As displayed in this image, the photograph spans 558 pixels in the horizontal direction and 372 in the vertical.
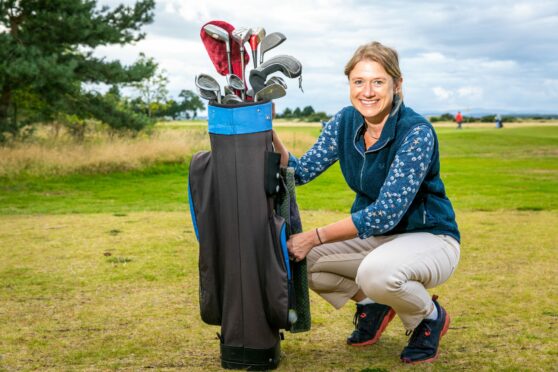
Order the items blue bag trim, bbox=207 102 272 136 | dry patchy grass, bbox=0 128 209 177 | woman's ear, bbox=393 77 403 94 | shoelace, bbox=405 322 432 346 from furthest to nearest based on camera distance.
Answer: dry patchy grass, bbox=0 128 209 177 → shoelace, bbox=405 322 432 346 → woman's ear, bbox=393 77 403 94 → blue bag trim, bbox=207 102 272 136

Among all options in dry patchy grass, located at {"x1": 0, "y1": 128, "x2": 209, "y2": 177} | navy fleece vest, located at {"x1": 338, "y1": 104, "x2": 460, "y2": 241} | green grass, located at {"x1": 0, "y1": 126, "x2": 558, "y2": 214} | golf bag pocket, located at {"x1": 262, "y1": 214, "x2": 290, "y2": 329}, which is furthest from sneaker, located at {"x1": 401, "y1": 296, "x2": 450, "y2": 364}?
dry patchy grass, located at {"x1": 0, "y1": 128, "x2": 209, "y2": 177}

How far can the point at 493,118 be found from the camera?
63.9 m

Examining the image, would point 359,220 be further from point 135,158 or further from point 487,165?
point 487,165

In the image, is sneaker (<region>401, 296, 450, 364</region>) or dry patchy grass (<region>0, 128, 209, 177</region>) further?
dry patchy grass (<region>0, 128, 209, 177</region>)

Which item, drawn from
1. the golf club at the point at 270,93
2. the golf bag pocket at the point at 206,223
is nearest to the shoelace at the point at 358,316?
the golf bag pocket at the point at 206,223

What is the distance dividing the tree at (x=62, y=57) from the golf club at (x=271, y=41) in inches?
556

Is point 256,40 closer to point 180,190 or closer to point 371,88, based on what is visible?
point 371,88

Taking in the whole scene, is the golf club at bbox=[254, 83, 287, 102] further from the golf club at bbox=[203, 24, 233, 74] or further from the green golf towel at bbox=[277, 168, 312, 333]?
the green golf towel at bbox=[277, 168, 312, 333]

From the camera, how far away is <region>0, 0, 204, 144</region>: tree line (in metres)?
16.9

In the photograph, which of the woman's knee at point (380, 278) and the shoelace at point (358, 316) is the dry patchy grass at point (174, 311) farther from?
the woman's knee at point (380, 278)

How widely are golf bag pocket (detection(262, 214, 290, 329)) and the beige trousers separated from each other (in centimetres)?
45

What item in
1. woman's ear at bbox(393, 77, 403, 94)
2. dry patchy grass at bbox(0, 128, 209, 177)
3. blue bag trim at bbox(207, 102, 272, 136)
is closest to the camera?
blue bag trim at bbox(207, 102, 272, 136)

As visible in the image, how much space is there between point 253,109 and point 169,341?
5.32 feet

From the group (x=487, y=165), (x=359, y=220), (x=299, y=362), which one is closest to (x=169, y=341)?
(x=299, y=362)
